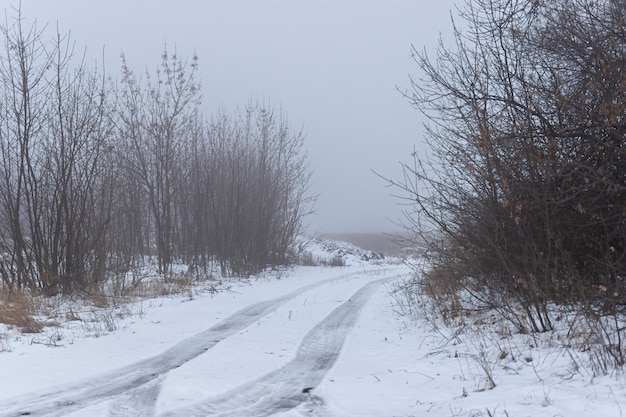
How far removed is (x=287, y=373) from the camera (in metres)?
6.86

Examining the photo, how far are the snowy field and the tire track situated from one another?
0.02 m

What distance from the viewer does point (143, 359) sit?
751cm

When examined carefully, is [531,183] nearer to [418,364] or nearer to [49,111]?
[418,364]

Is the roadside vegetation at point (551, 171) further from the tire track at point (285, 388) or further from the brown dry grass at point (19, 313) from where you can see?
the brown dry grass at point (19, 313)

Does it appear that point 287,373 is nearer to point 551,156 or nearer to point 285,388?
point 285,388

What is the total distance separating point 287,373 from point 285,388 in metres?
0.76

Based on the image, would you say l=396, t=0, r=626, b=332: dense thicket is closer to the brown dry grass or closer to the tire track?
the tire track

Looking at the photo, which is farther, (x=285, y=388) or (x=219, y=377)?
(x=219, y=377)

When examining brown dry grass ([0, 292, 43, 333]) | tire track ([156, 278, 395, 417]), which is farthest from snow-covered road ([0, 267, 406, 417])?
brown dry grass ([0, 292, 43, 333])

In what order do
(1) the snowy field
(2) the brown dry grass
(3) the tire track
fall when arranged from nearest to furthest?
(1) the snowy field, (3) the tire track, (2) the brown dry grass

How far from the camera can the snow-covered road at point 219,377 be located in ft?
17.1

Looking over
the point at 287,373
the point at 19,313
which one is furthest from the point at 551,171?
the point at 19,313

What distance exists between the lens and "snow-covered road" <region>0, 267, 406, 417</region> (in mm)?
5219

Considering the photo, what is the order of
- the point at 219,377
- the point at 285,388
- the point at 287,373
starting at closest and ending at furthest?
the point at 285,388
the point at 219,377
the point at 287,373
